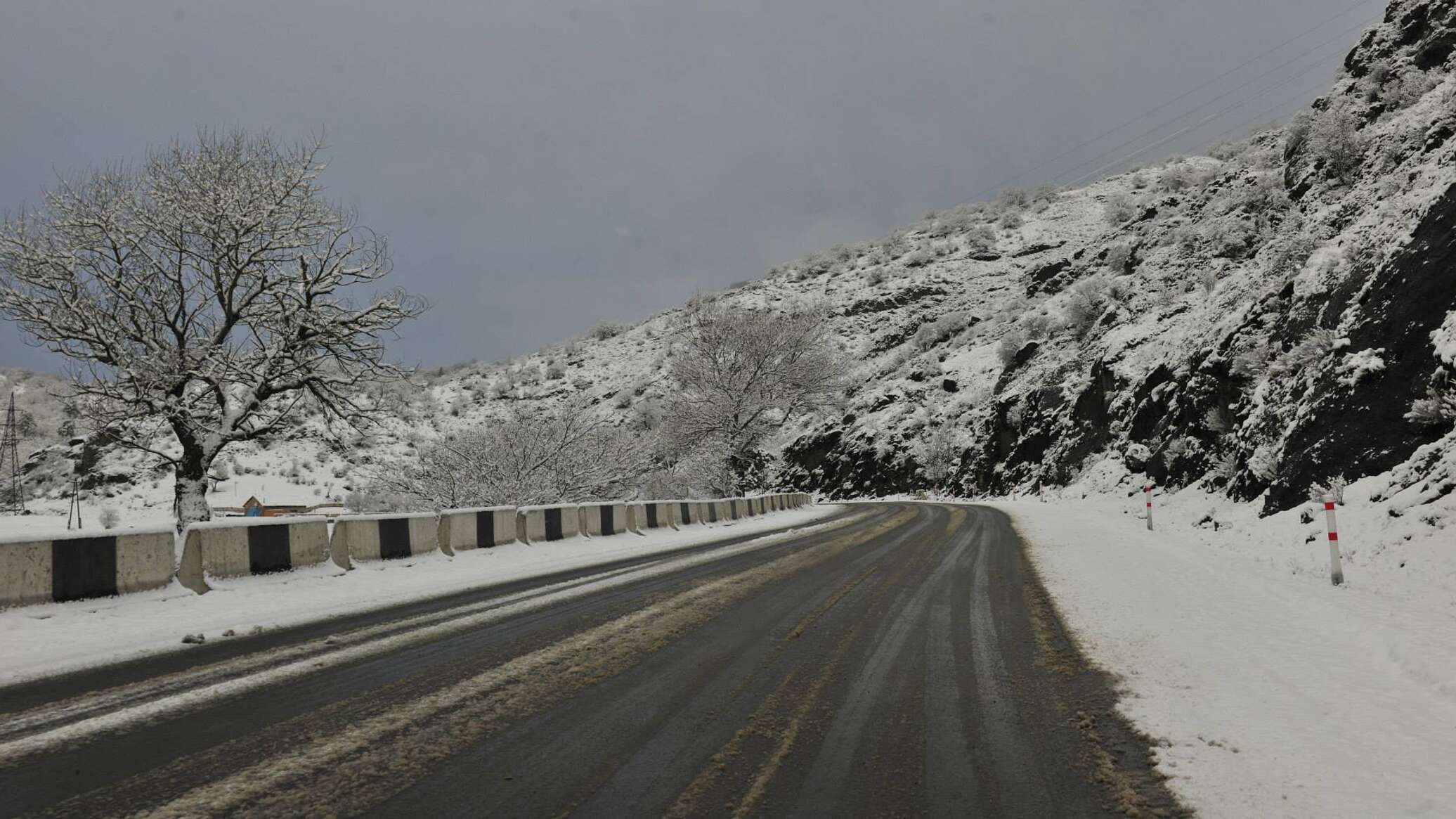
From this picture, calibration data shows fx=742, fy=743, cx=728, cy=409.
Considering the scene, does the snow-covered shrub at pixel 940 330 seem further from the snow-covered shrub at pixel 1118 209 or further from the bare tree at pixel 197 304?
the bare tree at pixel 197 304

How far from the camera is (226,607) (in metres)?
8.05

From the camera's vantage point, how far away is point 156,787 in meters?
3.07

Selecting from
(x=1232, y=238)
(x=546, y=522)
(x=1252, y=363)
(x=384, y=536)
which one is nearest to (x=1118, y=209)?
(x=1232, y=238)

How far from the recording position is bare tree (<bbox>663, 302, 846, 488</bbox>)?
1347 inches

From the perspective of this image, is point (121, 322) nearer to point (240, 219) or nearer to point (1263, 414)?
point (240, 219)

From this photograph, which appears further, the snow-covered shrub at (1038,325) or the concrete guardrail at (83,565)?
the snow-covered shrub at (1038,325)

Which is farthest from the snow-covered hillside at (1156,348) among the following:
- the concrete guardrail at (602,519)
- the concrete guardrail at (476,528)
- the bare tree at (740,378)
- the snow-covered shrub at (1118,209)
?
the bare tree at (740,378)

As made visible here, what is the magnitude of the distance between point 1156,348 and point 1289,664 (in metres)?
26.7

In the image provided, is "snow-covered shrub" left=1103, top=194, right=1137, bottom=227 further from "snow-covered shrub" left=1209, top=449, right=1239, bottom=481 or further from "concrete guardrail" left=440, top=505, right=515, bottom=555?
"concrete guardrail" left=440, top=505, right=515, bottom=555

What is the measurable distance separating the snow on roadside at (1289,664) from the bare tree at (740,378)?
2402 cm

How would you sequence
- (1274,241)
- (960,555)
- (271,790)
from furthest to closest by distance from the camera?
1. (1274,241)
2. (960,555)
3. (271,790)

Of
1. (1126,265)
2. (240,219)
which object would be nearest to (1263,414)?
(240,219)

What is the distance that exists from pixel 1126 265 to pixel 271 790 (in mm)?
44757

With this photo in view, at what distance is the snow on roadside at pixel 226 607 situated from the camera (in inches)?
238
